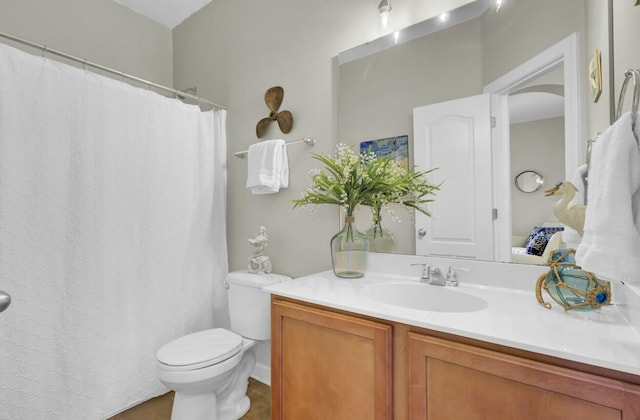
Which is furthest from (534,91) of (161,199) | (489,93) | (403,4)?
(161,199)

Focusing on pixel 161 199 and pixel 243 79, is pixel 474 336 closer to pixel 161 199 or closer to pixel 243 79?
pixel 161 199

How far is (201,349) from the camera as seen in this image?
153 cm

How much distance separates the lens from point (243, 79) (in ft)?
7.09

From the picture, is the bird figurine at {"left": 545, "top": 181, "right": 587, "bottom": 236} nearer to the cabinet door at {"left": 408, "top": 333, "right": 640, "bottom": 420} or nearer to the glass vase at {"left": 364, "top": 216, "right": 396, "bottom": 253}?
the cabinet door at {"left": 408, "top": 333, "right": 640, "bottom": 420}

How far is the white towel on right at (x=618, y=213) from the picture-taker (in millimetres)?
582

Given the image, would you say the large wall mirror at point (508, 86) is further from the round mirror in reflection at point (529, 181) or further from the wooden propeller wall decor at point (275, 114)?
the wooden propeller wall decor at point (275, 114)

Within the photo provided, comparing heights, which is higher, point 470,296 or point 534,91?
point 534,91

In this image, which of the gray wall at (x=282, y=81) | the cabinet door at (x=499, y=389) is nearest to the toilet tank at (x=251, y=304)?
the gray wall at (x=282, y=81)

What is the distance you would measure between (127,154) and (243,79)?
35.6 inches

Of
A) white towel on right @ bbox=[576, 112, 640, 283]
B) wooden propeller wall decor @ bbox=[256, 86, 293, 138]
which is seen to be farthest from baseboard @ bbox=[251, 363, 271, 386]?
white towel on right @ bbox=[576, 112, 640, 283]

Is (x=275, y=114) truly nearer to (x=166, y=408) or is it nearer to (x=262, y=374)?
(x=262, y=374)

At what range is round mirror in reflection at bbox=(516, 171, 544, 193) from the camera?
1.20 meters

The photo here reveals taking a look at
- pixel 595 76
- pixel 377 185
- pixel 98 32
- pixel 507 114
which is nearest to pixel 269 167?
pixel 377 185

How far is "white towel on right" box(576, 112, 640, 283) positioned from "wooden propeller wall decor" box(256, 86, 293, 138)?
59.9 inches
